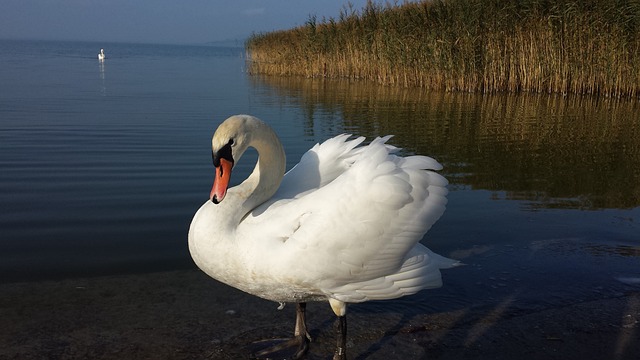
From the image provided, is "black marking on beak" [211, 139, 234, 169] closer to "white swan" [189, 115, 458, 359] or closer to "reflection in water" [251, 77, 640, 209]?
"white swan" [189, 115, 458, 359]

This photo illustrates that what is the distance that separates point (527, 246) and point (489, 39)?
15481mm

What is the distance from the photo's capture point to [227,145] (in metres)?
3.65

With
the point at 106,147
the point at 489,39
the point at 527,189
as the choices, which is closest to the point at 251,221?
the point at 527,189

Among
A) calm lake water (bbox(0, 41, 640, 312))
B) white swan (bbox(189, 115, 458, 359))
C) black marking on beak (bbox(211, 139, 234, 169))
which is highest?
black marking on beak (bbox(211, 139, 234, 169))

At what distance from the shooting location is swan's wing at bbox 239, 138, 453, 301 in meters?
3.37

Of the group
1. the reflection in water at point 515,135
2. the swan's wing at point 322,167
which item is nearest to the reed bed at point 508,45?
the reflection in water at point 515,135

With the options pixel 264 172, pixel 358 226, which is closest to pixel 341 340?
pixel 358 226

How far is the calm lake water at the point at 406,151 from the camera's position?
5.19 meters

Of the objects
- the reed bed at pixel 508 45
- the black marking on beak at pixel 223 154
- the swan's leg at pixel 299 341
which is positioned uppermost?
the reed bed at pixel 508 45

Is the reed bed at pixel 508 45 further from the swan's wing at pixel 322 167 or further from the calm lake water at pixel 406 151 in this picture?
the swan's wing at pixel 322 167

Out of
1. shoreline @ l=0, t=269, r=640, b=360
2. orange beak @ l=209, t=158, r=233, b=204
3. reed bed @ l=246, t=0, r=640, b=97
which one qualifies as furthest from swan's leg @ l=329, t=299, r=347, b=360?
reed bed @ l=246, t=0, r=640, b=97

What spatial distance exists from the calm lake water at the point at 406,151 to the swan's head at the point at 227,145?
5.41 ft

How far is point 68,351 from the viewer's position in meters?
3.75

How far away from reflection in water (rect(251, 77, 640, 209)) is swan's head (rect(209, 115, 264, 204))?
435cm
